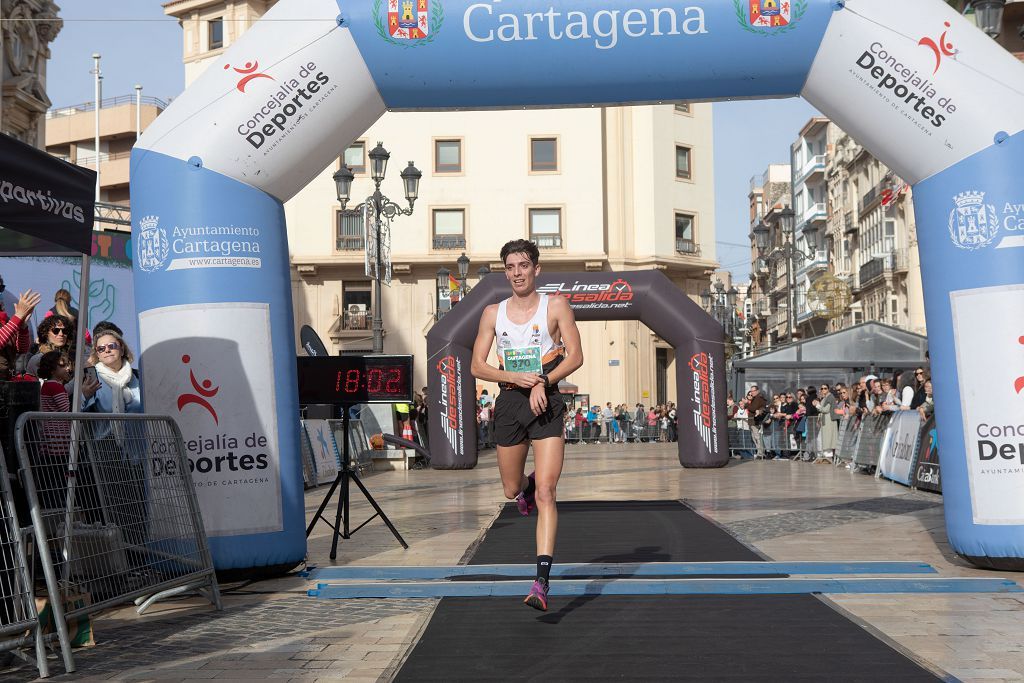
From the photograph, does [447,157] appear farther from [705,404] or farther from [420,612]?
[420,612]

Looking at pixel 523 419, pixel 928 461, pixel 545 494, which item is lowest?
pixel 928 461

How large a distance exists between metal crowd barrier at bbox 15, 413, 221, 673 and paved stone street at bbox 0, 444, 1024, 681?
0.23 metres

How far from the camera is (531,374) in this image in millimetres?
6570

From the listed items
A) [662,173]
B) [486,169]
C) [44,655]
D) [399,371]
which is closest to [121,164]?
[486,169]

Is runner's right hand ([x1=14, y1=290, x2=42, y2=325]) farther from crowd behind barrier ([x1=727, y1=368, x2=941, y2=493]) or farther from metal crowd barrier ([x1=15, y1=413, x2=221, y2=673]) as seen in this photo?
crowd behind barrier ([x1=727, y1=368, x2=941, y2=493])

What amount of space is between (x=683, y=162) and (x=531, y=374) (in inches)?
→ 1793

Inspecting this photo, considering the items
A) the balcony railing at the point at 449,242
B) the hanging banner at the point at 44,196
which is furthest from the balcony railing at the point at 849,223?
the hanging banner at the point at 44,196

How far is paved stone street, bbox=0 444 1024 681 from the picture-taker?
5426mm

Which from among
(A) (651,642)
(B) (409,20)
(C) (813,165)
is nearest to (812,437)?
(B) (409,20)

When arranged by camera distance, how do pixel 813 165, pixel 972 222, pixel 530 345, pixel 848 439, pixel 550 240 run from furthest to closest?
pixel 813 165 → pixel 550 240 → pixel 848 439 → pixel 972 222 → pixel 530 345

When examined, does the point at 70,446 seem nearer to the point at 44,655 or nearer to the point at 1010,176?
the point at 44,655

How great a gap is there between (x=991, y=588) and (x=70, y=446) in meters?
5.32

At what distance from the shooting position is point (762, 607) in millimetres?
6637

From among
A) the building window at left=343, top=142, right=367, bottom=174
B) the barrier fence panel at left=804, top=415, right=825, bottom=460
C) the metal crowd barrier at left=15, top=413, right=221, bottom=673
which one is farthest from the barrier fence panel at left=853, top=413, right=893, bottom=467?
the building window at left=343, top=142, right=367, bottom=174
